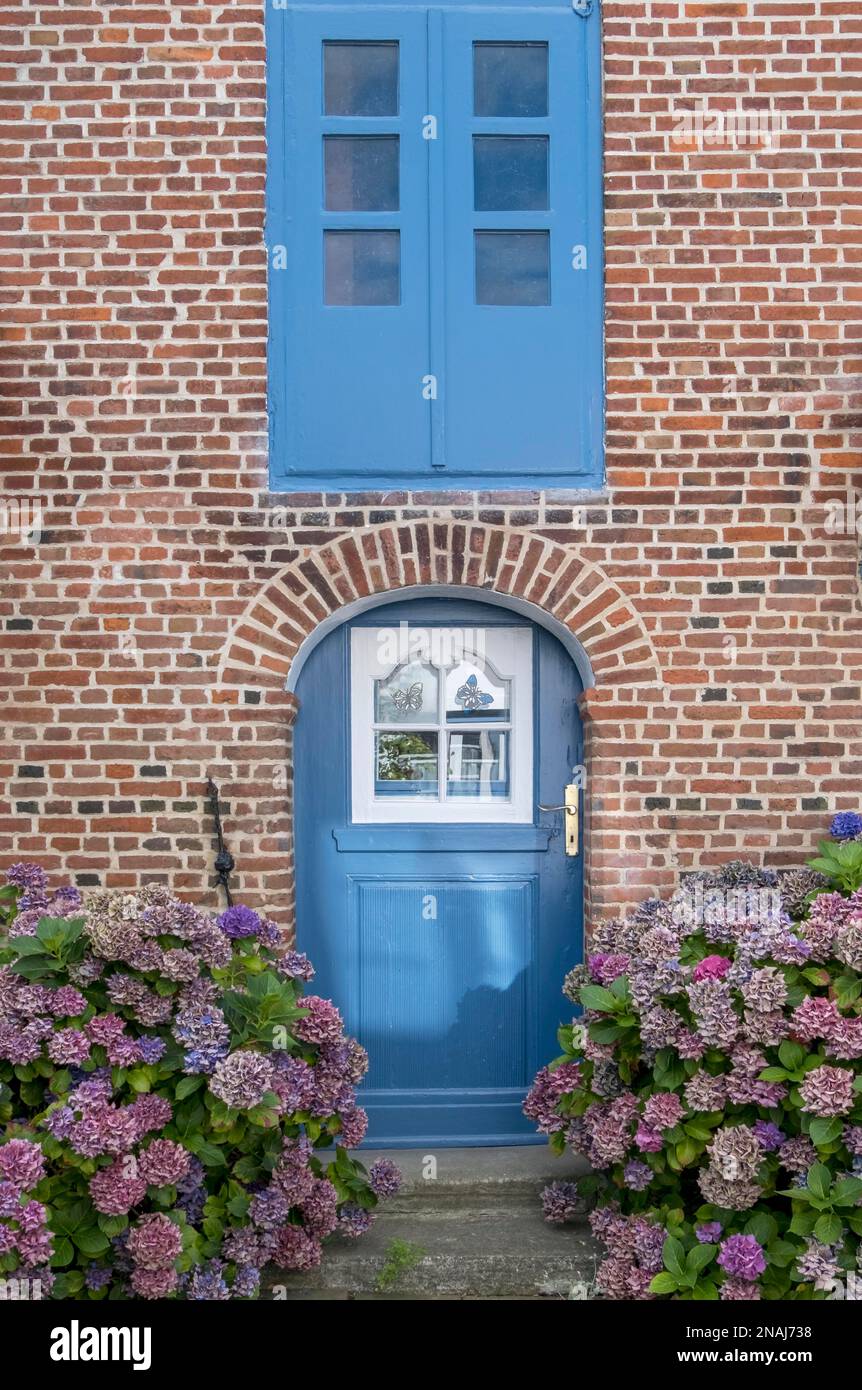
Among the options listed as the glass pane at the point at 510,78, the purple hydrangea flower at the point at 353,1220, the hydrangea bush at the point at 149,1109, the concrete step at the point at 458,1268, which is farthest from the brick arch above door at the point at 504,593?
the glass pane at the point at 510,78

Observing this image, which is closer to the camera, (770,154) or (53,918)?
(53,918)

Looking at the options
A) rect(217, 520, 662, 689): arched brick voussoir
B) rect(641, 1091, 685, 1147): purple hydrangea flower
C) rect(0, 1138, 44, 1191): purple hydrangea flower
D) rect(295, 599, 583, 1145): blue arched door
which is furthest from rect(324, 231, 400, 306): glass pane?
rect(0, 1138, 44, 1191): purple hydrangea flower

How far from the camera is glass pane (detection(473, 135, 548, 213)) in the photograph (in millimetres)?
4129

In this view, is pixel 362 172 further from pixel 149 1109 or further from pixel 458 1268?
pixel 458 1268

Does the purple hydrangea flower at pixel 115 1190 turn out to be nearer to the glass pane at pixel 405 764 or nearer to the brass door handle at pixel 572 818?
the glass pane at pixel 405 764

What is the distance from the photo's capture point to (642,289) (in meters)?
4.07

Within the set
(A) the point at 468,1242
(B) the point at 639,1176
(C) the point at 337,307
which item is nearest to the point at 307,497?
(C) the point at 337,307

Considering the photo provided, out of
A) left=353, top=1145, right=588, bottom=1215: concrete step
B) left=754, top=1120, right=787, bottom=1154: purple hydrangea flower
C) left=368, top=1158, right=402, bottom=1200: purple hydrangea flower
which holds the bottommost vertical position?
left=353, top=1145, right=588, bottom=1215: concrete step

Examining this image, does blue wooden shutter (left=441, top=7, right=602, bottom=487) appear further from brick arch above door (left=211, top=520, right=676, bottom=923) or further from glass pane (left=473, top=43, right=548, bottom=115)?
brick arch above door (left=211, top=520, right=676, bottom=923)

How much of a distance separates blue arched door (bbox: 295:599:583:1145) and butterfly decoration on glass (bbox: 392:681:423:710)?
177mm

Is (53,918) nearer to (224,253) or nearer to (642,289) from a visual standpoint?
(224,253)

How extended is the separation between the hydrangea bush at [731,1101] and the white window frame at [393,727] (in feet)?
3.07

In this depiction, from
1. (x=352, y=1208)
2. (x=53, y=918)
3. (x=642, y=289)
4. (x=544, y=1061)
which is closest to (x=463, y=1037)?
(x=544, y=1061)

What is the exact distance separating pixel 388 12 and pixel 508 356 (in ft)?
4.50
